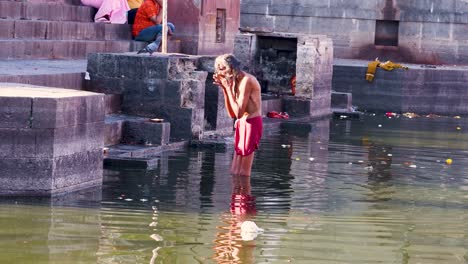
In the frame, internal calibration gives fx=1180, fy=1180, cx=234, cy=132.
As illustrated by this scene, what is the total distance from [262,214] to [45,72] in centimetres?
505

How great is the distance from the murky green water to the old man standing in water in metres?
0.27

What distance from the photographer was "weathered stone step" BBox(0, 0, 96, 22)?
17.2m

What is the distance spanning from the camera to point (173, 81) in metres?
14.6

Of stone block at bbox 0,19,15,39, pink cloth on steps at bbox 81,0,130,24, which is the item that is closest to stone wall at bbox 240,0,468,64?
pink cloth on steps at bbox 81,0,130,24

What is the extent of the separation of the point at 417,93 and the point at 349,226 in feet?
51.6

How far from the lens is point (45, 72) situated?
552 inches

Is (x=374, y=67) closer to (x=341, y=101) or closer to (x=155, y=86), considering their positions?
(x=341, y=101)

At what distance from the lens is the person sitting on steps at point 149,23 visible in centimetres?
1922

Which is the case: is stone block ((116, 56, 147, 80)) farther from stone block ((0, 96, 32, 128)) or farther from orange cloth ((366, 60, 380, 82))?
orange cloth ((366, 60, 380, 82))

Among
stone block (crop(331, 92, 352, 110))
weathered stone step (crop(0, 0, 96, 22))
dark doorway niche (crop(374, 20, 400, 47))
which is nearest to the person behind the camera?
weathered stone step (crop(0, 0, 96, 22))

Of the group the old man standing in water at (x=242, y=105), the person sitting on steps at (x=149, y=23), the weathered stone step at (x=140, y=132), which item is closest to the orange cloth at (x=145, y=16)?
the person sitting on steps at (x=149, y=23)

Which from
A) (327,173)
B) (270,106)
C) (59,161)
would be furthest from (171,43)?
(59,161)

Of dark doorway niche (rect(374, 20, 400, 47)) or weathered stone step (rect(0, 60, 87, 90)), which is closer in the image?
weathered stone step (rect(0, 60, 87, 90))

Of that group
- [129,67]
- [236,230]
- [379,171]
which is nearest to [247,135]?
[379,171]
